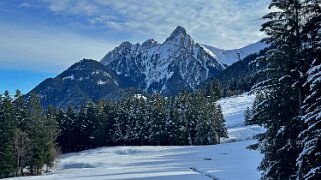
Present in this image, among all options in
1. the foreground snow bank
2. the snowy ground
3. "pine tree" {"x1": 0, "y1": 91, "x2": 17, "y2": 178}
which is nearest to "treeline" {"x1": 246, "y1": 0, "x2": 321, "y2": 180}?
the snowy ground

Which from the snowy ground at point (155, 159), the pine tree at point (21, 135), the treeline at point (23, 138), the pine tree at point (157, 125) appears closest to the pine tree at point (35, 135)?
the treeline at point (23, 138)

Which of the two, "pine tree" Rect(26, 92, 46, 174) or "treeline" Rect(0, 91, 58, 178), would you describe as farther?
"pine tree" Rect(26, 92, 46, 174)

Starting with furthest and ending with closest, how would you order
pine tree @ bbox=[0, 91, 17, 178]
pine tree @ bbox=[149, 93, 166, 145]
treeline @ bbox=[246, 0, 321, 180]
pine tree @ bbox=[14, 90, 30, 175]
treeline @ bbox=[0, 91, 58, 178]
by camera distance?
pine tree @ bbox=[149, 93, 166, 145], pine tree @ bbox=[14, 90, 30, 175], treeline @ bbox=[0, 91, 58, 178], pine tree @ bbox=[0, 91, 17, 178], treeline @ bbox=[246, 0, 321, 180]

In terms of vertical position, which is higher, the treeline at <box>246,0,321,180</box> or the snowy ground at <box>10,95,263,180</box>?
the treeline at <box>246,0,321,180</box>

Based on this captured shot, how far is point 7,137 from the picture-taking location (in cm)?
6150

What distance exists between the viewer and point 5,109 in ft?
206

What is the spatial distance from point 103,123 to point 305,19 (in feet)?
273

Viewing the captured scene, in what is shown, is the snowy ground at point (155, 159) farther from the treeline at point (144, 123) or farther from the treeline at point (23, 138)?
the treeline at point (144, 123)

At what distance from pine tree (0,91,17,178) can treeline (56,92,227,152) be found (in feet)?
121

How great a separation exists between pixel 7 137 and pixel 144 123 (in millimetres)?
40272

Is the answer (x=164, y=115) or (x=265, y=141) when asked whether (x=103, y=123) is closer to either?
(x=164, y=115)

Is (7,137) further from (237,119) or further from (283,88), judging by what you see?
(237,119)

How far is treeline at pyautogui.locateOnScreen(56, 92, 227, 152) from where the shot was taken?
92.9 meters

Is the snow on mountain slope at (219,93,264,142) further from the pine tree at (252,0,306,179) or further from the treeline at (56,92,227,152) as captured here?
the pine tree at (252,0,306,179)
